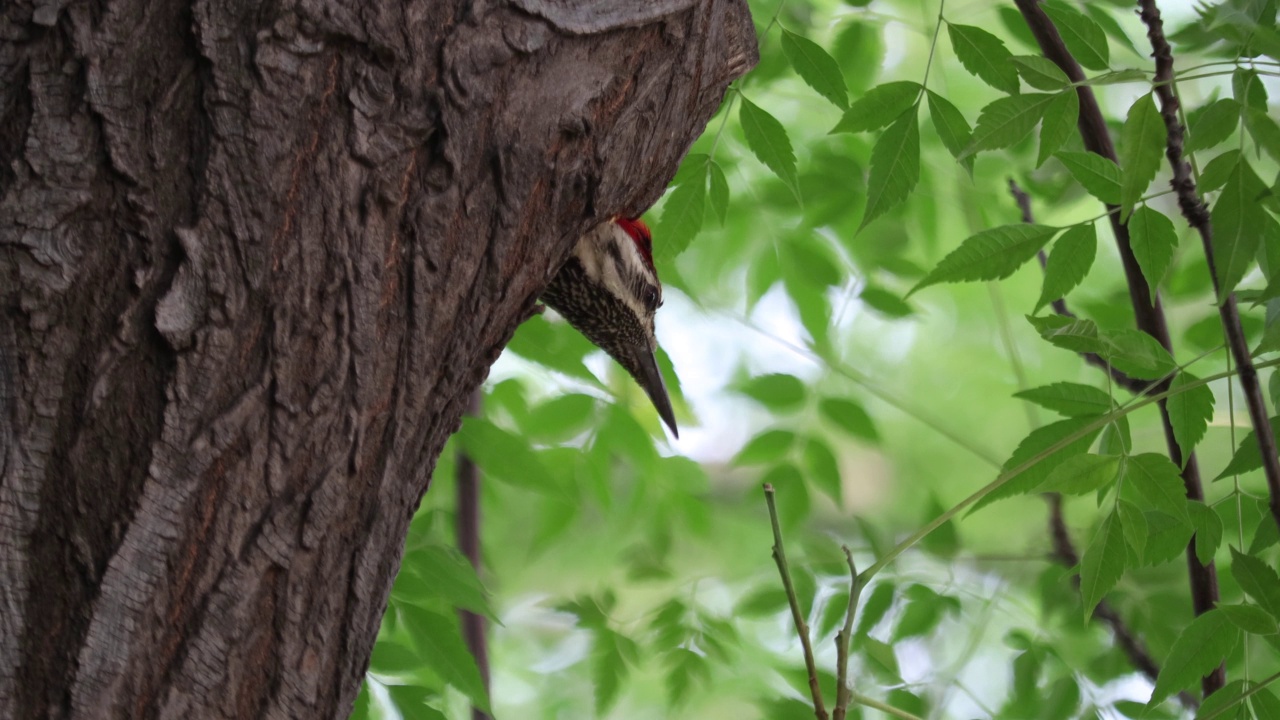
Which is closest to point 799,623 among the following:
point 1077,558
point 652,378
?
point 652,378

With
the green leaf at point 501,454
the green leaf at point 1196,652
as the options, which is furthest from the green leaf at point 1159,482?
the green leaf at point 501,454

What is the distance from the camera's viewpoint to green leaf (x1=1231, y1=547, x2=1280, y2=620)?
1302mm

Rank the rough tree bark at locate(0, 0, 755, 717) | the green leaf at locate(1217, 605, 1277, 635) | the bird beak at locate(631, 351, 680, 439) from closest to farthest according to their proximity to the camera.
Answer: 1. the rough tree bark at locate(0, 0, 755, 717)
2. the green leaf at locate(1217, 605, 1277, 635)
3. the bird beak at locate(631, 351, 680, 439)

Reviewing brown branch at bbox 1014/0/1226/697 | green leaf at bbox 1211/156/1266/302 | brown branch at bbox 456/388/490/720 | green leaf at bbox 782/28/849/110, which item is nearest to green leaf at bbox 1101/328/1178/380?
green leaf at bbox 1211/156/1266/302

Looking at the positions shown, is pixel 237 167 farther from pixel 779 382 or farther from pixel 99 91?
pixel 779 382

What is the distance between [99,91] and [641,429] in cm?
158

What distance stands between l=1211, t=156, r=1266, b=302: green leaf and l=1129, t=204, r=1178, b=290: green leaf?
195 millimetres

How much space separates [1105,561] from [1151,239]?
447 millimetres

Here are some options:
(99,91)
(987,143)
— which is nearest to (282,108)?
(99,91)

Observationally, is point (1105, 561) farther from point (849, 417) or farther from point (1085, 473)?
point (849, 417)

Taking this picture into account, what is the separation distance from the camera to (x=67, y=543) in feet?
3.21

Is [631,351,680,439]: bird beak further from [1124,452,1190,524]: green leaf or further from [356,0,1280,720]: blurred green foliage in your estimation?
[1124,452,1190,524]: green leaf

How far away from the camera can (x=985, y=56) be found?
5.08 feet

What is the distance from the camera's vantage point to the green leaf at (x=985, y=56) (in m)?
1.54
